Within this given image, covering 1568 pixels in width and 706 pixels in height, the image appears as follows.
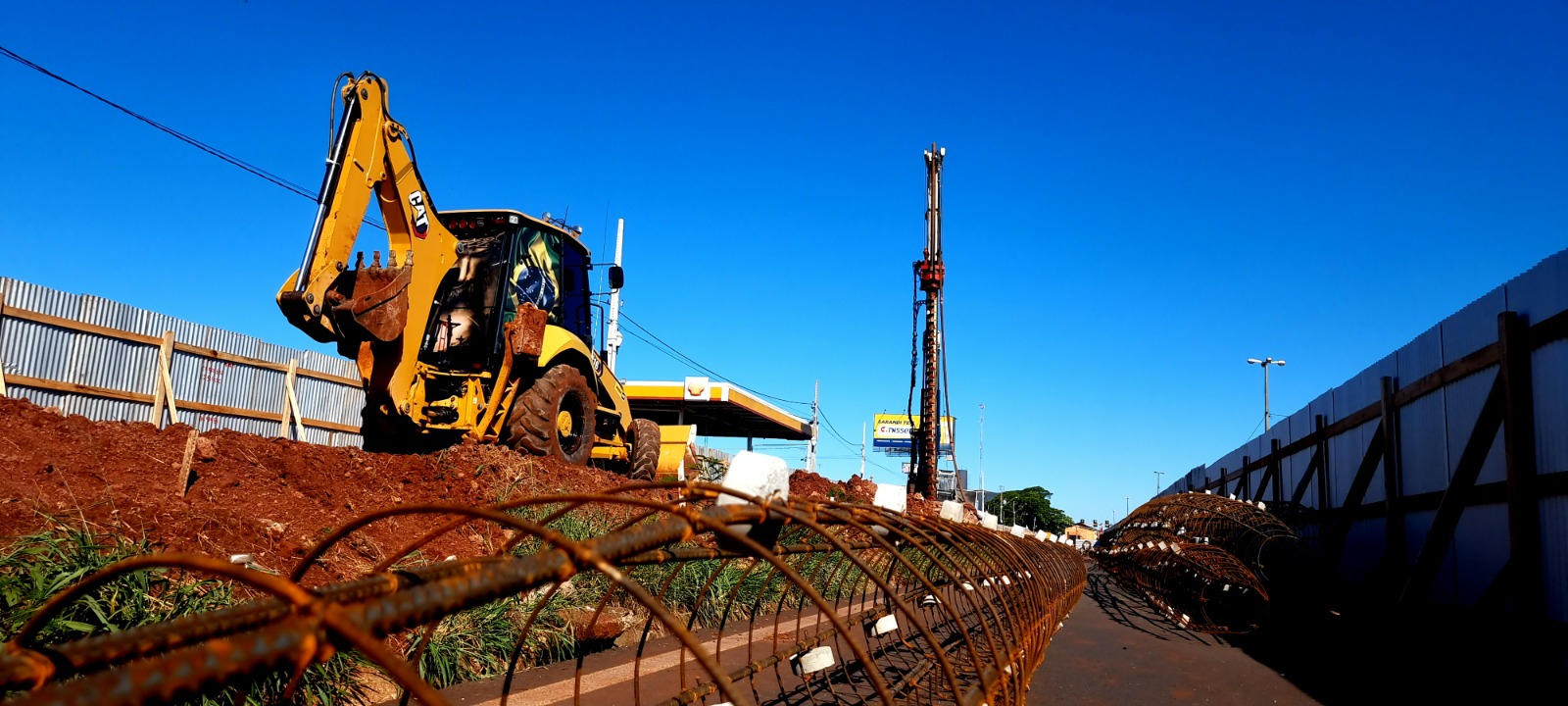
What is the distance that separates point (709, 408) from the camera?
3044 centimetres

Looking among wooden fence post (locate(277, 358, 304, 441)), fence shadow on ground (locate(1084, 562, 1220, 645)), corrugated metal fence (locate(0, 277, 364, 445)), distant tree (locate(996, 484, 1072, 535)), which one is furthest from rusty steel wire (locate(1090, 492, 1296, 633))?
distant tree (locate(996, 484, 1072, 535))

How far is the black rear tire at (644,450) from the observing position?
14.8 metres

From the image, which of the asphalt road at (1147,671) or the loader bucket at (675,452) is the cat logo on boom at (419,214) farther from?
the asphalt road at (1147,671)

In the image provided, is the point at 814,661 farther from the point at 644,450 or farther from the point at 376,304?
the point at 644,450

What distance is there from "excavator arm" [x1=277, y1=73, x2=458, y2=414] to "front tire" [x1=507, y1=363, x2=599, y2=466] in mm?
1607

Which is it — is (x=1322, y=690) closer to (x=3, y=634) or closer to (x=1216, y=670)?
(x=1216, y=670)

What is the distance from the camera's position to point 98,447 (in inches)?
313

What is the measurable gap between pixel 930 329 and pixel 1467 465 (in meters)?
12.1

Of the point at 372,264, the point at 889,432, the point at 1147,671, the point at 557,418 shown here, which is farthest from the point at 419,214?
the point at 889,432

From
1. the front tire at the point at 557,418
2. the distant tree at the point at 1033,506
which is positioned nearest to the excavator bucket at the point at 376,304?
the front tire at the point at 557,418

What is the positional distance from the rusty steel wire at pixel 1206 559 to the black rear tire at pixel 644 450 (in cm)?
729

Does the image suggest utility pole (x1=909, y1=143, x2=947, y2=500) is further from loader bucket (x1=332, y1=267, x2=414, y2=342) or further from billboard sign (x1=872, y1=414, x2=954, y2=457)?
billboard sign (x1=872, y1=414, x2=954, y2=457)

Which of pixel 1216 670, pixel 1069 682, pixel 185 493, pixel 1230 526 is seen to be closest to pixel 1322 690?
pixel 1216 670

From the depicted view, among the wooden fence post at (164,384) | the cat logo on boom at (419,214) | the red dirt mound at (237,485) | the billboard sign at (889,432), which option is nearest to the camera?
the red dirt mound at (237,485)
